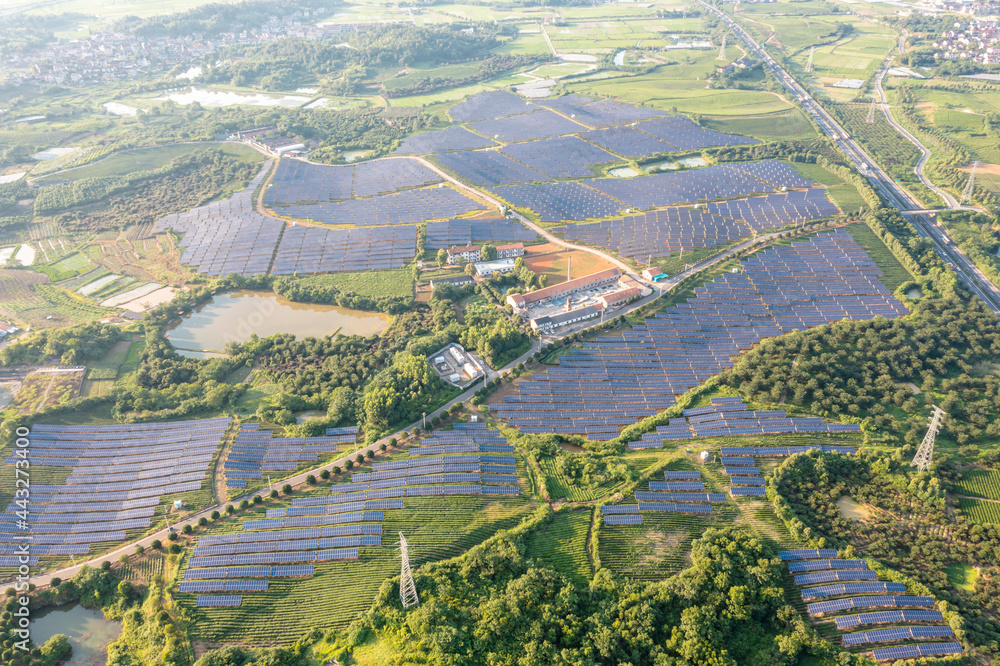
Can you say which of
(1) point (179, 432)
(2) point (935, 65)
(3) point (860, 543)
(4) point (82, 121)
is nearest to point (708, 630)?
(3) point (860, 543)

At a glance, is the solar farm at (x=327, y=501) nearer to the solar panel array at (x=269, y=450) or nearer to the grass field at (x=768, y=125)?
the solar panel array at (x=269, y=450)

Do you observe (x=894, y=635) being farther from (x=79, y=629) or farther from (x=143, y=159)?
(x=143, y=159)

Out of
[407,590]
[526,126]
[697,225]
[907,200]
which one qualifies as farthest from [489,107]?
[407,590]

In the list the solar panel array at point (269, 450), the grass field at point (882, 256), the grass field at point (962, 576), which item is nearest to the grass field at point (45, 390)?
the solar panel array at point (269, 450)

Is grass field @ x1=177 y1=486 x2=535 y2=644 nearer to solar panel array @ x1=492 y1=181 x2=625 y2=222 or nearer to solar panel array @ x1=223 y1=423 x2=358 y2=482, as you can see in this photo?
solar panel array @ x1=223 y1=423 x2=358 y2=482

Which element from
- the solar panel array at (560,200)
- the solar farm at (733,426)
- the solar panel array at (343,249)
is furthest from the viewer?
the solar panel array at (560,200)

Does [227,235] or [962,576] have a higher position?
[227,235]
